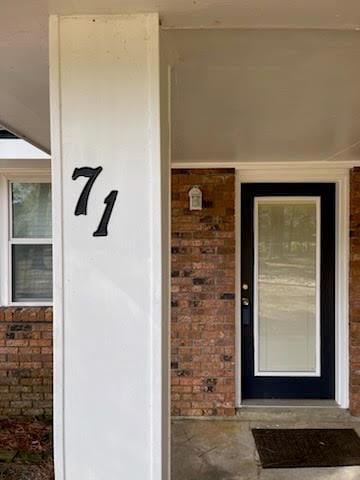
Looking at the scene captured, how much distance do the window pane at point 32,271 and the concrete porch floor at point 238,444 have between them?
5.98ft

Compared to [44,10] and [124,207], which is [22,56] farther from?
[124,207]

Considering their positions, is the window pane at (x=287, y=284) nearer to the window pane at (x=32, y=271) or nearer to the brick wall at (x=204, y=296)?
the brick wall at (x=204, y=296)

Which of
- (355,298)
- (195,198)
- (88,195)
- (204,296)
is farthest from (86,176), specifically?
(355,298)

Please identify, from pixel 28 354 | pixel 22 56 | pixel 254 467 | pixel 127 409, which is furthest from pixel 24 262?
pixel 127 409

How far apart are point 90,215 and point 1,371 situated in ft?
11.2

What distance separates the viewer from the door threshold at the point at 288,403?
3822 mm

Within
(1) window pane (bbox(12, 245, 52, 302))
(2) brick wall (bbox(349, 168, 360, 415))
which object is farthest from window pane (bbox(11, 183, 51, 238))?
(2) brick wall (bbox(349, 168, 360, 415))

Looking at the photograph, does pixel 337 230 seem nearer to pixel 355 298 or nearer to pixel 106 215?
pixel 355 298

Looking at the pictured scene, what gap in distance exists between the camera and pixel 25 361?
3.96 meters

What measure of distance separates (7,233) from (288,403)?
3.19 meters

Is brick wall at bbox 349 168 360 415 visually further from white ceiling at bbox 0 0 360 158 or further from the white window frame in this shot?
the white window frame

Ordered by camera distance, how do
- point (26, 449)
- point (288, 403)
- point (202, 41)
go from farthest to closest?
point (288, 403)
point (26, 449)
point (202, 41)

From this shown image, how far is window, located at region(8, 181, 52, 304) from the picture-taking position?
13.6 feet

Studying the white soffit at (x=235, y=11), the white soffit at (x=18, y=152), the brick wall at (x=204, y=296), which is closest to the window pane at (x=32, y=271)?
the white soffit at (x=18, y=152)
